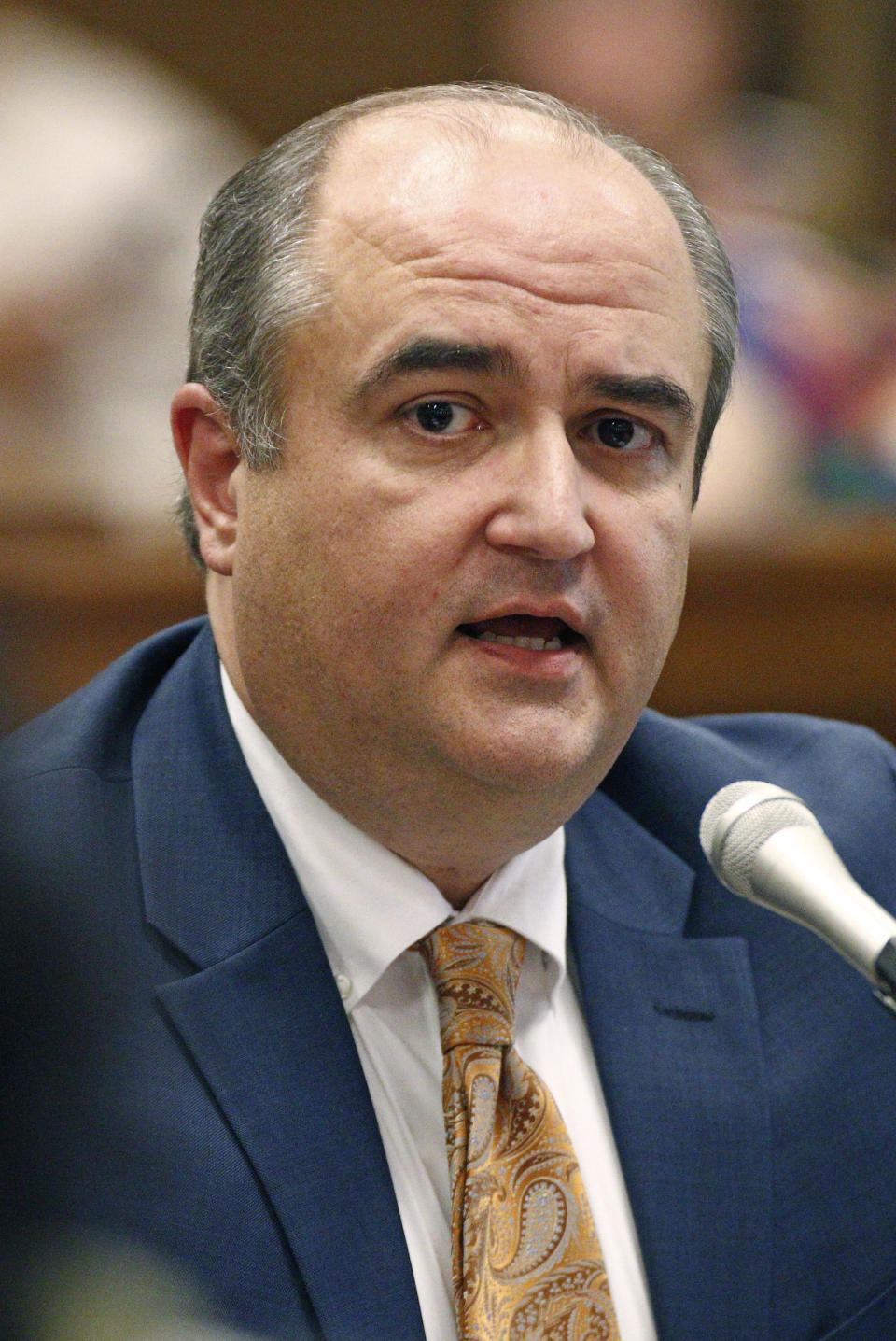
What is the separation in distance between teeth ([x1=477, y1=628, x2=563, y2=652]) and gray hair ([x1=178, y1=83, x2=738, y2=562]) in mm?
252

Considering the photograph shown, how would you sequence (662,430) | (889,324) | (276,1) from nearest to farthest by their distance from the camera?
(662,430) → (889,324) → (276,1)

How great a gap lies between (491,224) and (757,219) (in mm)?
1677

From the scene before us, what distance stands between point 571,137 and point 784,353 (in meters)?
1.23

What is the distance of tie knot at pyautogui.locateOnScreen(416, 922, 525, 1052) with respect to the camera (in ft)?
4.94

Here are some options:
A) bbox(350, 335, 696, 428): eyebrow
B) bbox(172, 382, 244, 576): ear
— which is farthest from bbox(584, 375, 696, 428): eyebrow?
bbox(172, 382, 244, 576): ear

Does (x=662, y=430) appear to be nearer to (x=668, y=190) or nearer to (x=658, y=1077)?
(x=668, y=190)

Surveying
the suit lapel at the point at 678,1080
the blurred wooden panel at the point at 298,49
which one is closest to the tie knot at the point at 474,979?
the suit lapel at the point at 678,1080

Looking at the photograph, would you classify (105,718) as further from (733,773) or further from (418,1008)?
(733,773)

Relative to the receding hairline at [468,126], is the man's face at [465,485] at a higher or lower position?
lower

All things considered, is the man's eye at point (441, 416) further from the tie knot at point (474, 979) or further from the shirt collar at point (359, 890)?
the tie knot at point (474, 979)

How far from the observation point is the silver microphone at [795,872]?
3.59ft

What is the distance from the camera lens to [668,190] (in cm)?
166

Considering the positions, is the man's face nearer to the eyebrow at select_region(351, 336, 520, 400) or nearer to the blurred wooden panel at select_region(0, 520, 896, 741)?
the eyebrow at select_region(351, 336, 520, 400)

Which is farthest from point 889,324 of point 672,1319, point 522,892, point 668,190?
point 672,1319
